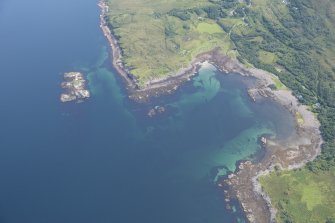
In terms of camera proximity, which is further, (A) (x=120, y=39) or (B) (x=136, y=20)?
(B) (x=136, y=20)

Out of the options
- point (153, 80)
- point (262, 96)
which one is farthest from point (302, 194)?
point (153, 80)

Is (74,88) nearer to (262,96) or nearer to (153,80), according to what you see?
(153,80)

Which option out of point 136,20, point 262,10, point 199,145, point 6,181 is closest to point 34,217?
point 6,181

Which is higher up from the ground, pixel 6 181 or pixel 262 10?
pixel 262 10

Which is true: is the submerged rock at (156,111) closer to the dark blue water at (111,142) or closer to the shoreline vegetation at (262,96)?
the dark blue water at (111,142)

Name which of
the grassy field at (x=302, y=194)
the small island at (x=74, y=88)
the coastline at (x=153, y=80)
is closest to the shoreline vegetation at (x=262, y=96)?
the coastline at (x=153, y=80)

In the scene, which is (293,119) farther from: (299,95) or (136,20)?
(136,20)

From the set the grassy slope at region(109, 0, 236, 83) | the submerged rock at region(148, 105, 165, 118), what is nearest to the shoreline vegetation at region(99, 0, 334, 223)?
the grassy slope at region(109, 0, 236, 83)
